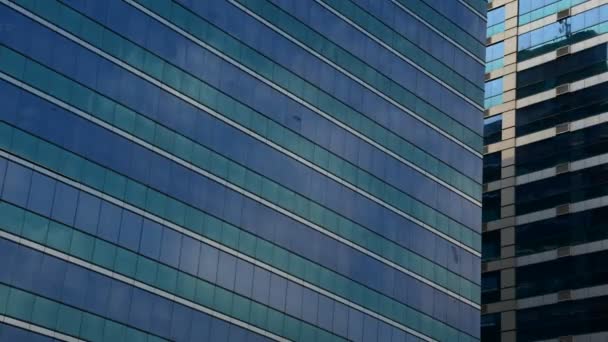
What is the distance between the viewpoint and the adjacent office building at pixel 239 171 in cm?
6272

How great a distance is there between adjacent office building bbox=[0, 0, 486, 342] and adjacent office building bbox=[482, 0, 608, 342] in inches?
642

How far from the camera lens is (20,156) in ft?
202

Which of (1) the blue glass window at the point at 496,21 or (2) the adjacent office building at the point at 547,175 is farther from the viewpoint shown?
(1) the blue glass window at the point at 496,21

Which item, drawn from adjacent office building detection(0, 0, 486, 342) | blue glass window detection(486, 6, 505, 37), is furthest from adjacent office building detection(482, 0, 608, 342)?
adjacent office building detection(0, 0, 486, 342)

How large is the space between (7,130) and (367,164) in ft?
93.7

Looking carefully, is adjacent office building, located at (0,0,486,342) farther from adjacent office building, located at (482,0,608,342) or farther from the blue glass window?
the blue glass window

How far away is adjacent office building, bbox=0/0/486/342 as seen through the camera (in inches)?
2469

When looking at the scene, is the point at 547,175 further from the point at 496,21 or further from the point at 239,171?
the point at 239,171

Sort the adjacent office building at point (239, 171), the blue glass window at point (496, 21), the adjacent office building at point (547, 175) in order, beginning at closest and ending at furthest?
the adjacent office building at point (239, 171) → the adjacent office building at point (547, 175) → the blue glass window at point (496, 21)

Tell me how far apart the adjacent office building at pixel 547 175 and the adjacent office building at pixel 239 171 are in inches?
642

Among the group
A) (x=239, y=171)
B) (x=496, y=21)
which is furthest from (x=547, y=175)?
(x=239, y=171)

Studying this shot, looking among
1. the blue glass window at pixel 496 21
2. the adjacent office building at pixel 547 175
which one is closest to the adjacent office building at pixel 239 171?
the adjacent office building at pixel 547 175

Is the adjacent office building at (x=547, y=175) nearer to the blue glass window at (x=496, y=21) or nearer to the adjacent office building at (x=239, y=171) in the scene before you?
the blue glass window at (x=496, y=21)

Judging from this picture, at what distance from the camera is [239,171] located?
2872 inches
